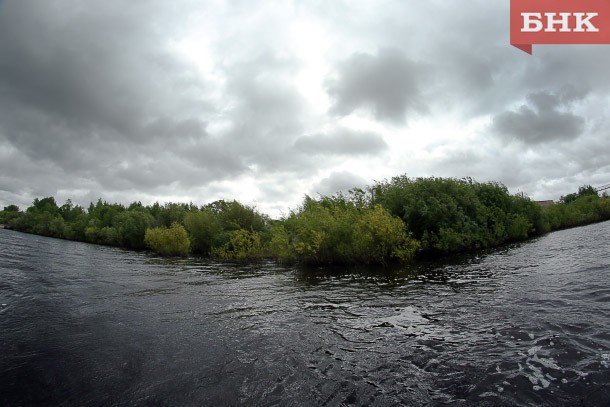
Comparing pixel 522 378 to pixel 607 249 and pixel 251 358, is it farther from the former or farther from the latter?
pixel 607 249

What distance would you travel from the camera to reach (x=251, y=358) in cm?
898

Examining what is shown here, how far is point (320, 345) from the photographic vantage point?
32.2ft

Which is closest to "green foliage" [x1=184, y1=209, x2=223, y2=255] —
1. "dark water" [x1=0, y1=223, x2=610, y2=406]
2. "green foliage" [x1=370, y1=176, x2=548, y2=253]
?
"green foliage" [x1=370, y1=176, x2=548, y2=253]

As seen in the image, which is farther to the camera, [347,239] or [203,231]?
[203,231]

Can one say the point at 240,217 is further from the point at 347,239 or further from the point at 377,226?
the point at 377,226

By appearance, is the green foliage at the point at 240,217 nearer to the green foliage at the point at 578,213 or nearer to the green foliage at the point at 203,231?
the green foliage at the point at 203,231

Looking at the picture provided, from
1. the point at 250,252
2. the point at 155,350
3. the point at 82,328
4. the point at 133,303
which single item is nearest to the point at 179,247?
the point at 250,252

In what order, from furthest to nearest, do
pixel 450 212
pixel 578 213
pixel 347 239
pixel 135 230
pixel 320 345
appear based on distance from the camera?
pixel 135 230, pixel 578 213, pixel 450 212, pixel 347 239, pixel 320 345

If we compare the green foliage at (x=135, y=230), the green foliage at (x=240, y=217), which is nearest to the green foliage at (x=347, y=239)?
the green foliage at (x=240, y=217)

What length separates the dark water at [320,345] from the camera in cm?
693

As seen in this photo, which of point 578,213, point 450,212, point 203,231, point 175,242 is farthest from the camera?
point 578,213

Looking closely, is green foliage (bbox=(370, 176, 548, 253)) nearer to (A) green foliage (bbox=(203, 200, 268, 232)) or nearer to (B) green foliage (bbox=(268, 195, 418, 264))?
(B) green foliage (bbox=(268, 195, 418, 264))

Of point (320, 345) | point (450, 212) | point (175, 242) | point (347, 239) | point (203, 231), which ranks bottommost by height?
point (320, 345)

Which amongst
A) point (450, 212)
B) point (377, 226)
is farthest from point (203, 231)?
point (450, 212)
